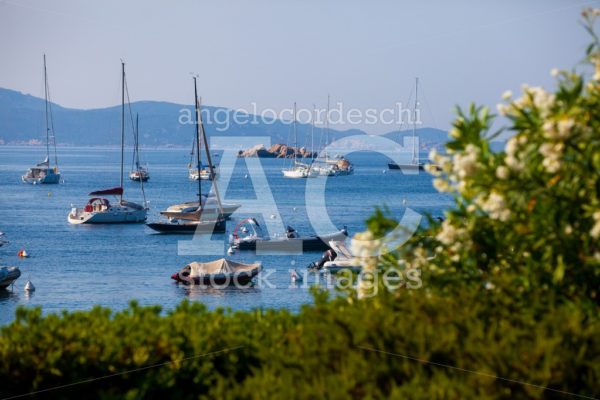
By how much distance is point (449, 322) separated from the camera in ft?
15.8

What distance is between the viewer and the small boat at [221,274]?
36969mm

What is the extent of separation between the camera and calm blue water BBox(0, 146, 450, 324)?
3525cm

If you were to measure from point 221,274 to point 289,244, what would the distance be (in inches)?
522

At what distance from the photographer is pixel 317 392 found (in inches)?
171

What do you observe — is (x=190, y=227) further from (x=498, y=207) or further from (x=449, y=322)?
(x=449, y=322)

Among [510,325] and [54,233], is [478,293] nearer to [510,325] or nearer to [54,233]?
[510,325]

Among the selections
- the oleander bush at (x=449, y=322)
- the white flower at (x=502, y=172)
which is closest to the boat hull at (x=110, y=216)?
the oleander bush at (x=449, y=322)

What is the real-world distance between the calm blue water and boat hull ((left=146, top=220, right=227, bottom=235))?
82 cm

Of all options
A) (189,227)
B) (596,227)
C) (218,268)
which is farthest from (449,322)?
(189,227)

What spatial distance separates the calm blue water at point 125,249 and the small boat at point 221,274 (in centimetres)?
59

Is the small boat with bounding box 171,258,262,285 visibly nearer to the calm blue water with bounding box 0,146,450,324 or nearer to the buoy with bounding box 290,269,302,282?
the calm blue water with bounding box 0,146,450,324

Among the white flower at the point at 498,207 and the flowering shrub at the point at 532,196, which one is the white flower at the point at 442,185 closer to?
the flowering shrub at the point at 532,196

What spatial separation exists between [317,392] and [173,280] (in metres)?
36.3

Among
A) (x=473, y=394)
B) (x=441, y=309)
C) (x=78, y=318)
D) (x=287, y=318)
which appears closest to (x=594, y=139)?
(x=441, y=309)
